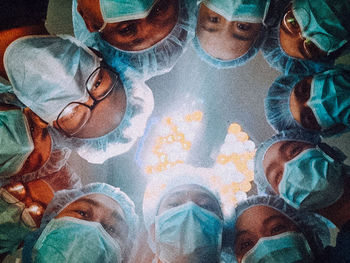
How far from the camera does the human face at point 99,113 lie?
6.90 feet

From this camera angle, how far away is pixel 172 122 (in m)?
3.25

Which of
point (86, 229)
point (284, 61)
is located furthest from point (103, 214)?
point (284, 61)

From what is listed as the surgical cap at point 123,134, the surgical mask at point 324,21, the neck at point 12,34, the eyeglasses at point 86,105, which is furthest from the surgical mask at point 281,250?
the neck at point 12,34

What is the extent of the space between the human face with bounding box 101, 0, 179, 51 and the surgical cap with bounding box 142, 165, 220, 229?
1.28 m

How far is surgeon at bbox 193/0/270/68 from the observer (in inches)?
86.1

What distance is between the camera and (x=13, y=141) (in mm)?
1921

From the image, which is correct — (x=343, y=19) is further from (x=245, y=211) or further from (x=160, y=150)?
(x=160, y=150)

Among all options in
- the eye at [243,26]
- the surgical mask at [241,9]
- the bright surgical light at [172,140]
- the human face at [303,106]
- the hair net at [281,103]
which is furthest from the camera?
the bright surgical light at [172,140]

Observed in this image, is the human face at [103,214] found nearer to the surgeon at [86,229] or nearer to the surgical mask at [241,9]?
the surgeon at [86,229]

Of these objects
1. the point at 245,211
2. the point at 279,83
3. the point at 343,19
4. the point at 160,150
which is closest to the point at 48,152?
the point at 160,150

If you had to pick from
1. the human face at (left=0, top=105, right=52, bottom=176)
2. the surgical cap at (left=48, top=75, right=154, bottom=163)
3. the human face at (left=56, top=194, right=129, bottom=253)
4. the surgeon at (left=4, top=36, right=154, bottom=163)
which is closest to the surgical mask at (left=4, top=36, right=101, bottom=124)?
the surgeon at (left=4, top=36, right=154, bottom=163)

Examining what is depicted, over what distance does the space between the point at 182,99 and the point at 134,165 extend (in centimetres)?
104

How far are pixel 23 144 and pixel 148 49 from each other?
4.41 feet

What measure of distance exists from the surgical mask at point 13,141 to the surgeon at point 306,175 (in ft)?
7.06
